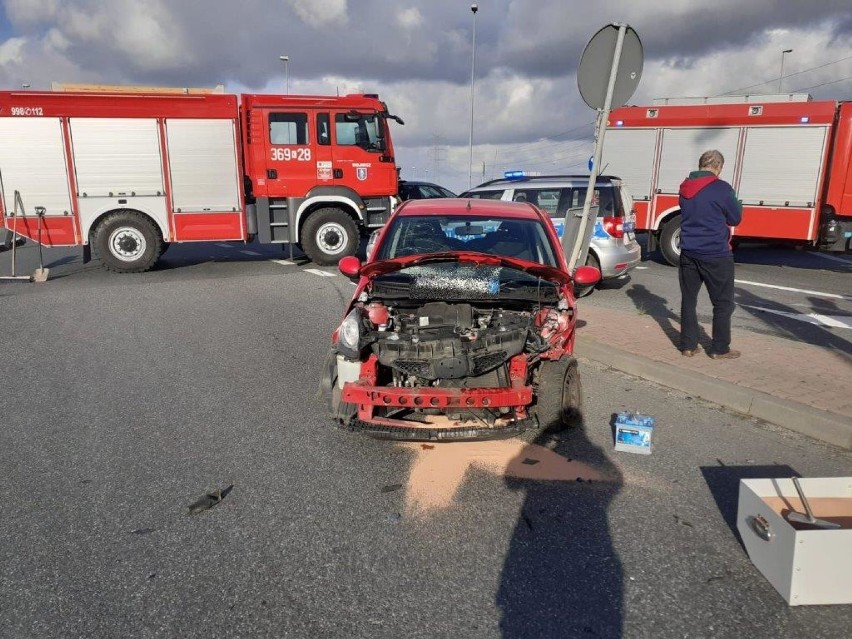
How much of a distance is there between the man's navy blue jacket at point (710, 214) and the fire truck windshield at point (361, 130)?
8101 mm

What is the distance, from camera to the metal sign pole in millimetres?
6059

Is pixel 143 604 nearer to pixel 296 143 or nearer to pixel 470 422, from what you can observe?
pixel 470 422

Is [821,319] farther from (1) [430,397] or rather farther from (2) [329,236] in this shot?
(2) [329,236]

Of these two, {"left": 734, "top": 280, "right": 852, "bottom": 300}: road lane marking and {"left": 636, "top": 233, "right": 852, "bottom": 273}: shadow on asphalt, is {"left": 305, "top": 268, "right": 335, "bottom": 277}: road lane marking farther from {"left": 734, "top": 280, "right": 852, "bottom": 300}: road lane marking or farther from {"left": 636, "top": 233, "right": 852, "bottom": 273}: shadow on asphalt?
{"left": 734, "top": 280, "right": 852, "bottom": 300}: road lane marking

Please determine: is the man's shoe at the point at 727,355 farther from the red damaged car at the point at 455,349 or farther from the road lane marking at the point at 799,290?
the road lane marking at the point at 799,290

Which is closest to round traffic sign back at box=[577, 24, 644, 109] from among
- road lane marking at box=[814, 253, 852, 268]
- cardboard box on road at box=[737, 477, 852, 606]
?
cardboard box on road at box=[737, 477, 852, 606]

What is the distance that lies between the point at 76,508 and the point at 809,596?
3.61m

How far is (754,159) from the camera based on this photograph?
1261cm

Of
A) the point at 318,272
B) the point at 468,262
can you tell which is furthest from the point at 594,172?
the point at 318,272

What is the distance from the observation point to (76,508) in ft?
11.3

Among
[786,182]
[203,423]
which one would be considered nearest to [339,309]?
[203,423]

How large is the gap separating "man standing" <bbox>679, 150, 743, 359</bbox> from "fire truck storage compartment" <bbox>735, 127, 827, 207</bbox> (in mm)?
7847

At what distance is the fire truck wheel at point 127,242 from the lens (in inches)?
468

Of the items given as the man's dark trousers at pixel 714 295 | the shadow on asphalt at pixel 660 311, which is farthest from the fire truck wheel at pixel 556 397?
the shadow on asphalt at pixel 660 311
